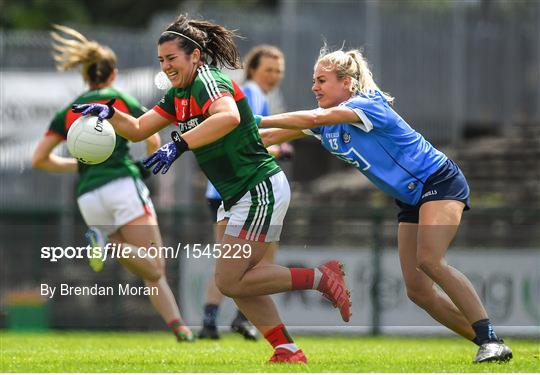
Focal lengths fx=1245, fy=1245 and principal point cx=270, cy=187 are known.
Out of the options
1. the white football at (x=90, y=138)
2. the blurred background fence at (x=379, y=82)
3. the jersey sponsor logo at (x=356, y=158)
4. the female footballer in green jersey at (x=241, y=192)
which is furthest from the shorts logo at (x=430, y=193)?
the blurred background fence at (x=379, y=82)

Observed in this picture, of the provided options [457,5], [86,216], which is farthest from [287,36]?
[86,216]

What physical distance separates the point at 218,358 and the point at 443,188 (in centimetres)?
185

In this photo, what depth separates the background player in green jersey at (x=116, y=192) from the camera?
9750 millimetres

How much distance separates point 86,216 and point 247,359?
2.52 metres

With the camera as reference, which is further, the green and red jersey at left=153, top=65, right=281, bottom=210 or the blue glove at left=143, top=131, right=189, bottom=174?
the green and red jersey at left=153, top=65, right=281, bottom=210

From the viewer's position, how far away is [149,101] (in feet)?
65.6

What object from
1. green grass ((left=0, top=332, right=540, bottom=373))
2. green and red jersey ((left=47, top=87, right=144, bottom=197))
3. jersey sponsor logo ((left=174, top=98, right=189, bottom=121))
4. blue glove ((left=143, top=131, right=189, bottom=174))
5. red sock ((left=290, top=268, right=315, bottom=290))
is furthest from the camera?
green and red jersey ((left=47, top=87, right=144, bottom=197))

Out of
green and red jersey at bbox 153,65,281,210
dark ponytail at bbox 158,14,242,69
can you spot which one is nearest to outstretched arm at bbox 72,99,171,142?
green and red jersey at bbox 153,65,281,210

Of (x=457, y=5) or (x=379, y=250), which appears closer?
(x=379, y=250)

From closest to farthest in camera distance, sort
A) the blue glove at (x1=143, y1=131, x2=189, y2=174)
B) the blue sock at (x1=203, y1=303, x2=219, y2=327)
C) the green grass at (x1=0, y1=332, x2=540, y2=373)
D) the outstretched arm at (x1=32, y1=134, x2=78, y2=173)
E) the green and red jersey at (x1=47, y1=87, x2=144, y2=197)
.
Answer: the blue glove at (x1=143, y1=131, x2=189, y2=174), the green grass at (x1=0, y1=332, x2=540, y2=373), the green and red jersey at (x1=47, y1=87, x2=144, y2=197), the outstretched arm at (x1=32, y1=134, x2=78, y2=173), the blue sock at (x1=203, y1=303, x2=219, y2=327)

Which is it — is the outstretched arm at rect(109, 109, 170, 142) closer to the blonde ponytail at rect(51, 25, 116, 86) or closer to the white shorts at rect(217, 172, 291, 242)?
the white shorts at rect(217, 172, 291, 242)

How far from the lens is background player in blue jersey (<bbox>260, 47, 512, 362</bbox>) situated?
7629mm

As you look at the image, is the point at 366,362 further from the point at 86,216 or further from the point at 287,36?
the point at 287,36

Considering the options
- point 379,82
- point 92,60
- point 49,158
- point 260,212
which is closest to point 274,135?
point 260,212
